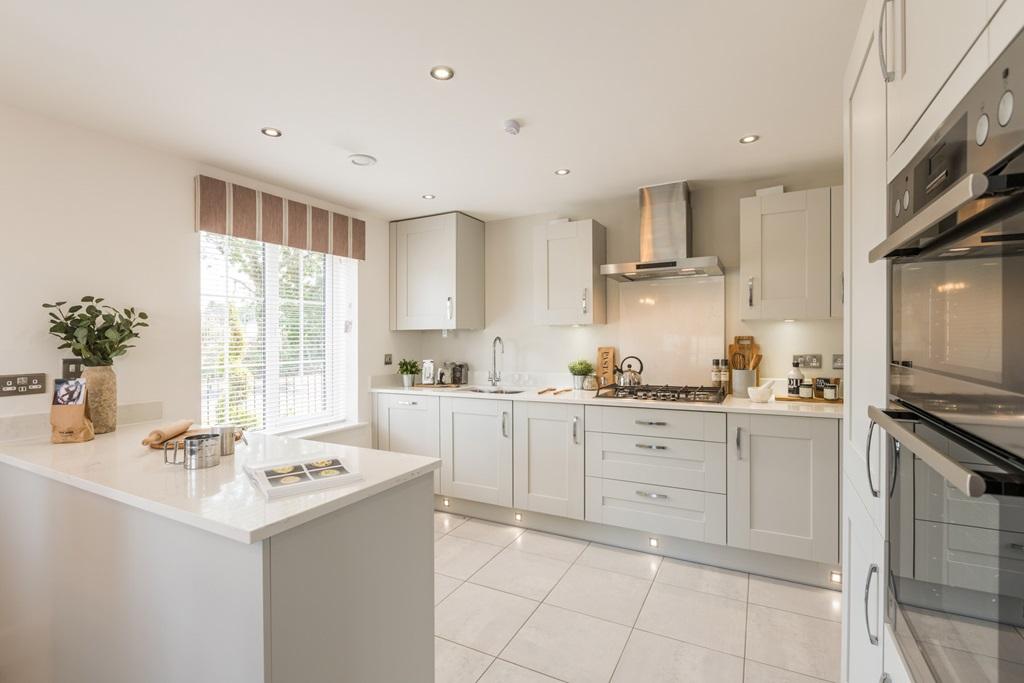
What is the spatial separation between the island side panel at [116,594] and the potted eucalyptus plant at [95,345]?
1.26ft

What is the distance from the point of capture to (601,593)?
8.28 ft

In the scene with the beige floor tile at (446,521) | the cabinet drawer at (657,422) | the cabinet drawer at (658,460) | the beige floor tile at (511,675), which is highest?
the cabinet drawer at (657,422)

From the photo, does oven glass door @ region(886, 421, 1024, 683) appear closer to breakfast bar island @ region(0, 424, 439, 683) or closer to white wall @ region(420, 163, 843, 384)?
breakfast bar island @ region(0, 424, 439, 683)

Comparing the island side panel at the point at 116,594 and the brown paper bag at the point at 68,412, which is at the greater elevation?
the brown paper bag at the point at 68,412

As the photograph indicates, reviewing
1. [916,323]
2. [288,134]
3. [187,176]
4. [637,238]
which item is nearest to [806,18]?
[916,323]

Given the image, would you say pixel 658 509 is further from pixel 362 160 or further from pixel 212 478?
pixel 362 160

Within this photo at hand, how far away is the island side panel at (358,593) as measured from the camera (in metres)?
1.15

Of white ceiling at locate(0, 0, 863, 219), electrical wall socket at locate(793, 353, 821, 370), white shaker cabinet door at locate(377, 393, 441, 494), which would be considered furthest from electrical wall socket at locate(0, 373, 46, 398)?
electrical wall socket at locate(793, 353, 821, 370)

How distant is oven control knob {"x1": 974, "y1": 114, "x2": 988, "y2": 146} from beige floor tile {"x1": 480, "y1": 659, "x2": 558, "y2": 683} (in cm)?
211

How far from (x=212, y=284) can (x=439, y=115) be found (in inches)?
71.9

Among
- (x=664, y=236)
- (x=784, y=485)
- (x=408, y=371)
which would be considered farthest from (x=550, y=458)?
(x=664, y=236)

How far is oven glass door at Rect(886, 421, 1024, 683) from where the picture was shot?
531 millimetres

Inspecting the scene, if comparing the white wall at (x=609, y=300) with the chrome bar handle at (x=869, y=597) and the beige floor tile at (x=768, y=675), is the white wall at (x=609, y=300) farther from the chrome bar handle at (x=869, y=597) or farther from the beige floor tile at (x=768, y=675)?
the chrome bar handle at (x=869, y=597)

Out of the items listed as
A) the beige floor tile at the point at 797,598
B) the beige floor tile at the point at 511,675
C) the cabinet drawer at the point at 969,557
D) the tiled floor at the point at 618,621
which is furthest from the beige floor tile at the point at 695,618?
the cabinet drawer at the point at 969,557
